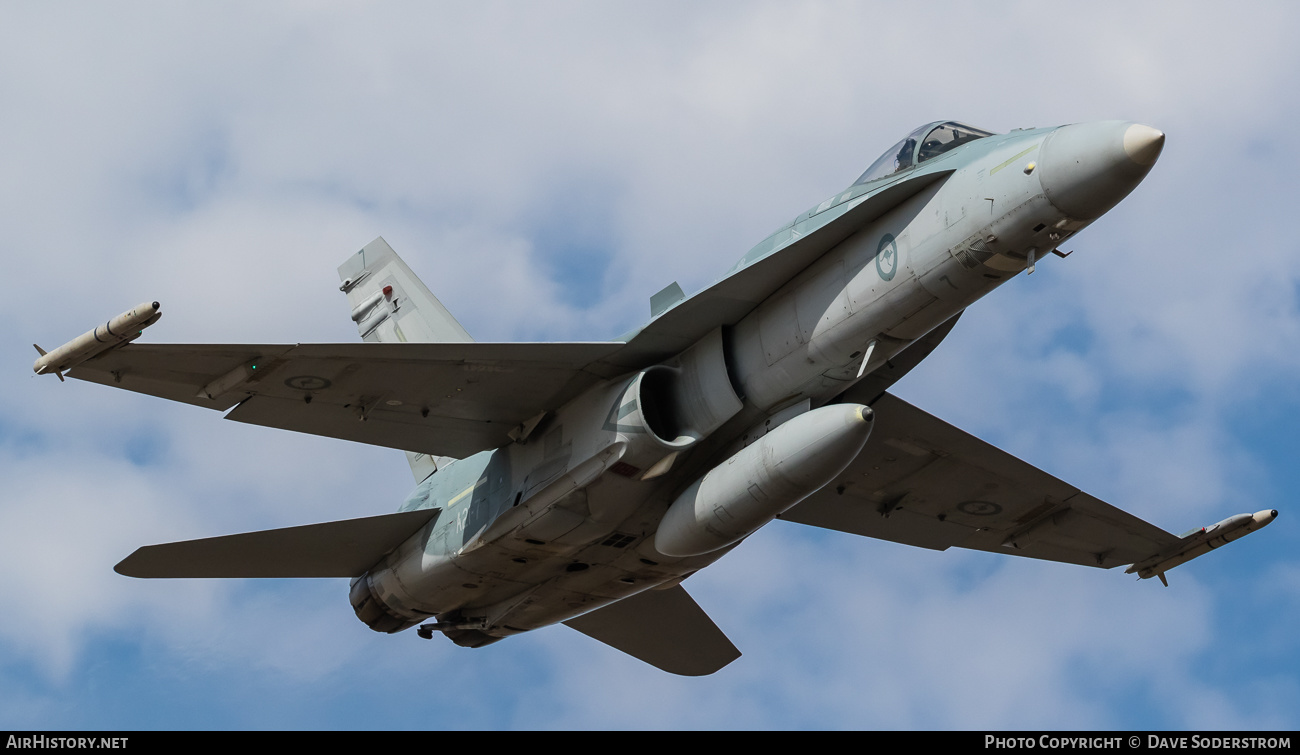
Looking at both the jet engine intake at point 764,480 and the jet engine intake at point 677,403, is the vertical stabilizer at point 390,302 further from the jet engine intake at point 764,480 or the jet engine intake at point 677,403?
the jet engine intake at point 764,480

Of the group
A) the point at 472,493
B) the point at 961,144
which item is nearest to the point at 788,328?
the point at 961,144

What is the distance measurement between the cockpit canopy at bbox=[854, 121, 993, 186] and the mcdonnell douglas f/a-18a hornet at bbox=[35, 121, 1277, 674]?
0.09 ft

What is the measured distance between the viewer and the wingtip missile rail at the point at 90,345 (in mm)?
14344

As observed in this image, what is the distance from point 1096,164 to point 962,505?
7.29 meters

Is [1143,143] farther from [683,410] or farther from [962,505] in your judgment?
[962,505]

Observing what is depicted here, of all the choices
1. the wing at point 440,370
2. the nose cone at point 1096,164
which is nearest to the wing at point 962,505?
the wing at point 440,370

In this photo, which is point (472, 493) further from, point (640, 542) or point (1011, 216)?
point (1011, 216)

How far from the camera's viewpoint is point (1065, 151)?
14180mm

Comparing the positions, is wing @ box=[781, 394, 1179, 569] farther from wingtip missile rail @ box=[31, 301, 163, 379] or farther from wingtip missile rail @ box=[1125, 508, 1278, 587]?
wingtip missile rail @ box=[31, 301, 163, 379]

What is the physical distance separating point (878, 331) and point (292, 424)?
687 centimetres

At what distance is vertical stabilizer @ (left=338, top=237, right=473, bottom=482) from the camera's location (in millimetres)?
22297

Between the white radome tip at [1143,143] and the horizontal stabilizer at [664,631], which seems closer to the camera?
the white radome tip at [1143,143]

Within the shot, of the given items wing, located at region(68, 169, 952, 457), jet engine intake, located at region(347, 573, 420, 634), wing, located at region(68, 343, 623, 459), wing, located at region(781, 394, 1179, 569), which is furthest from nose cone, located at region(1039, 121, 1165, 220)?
jet engine intake, located at region(347, 573, 420, 634)

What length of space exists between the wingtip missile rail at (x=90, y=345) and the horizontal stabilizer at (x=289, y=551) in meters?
3.91
